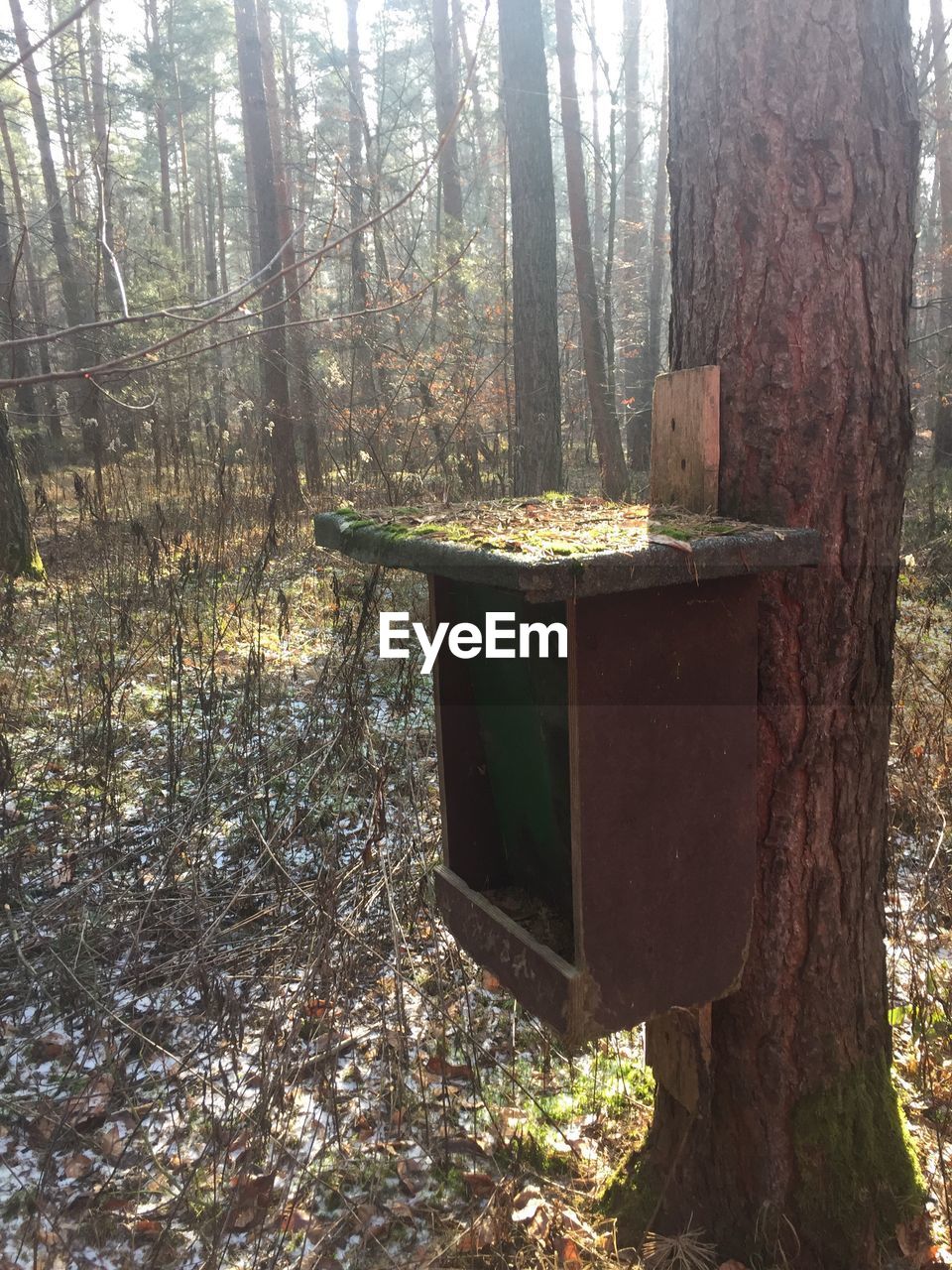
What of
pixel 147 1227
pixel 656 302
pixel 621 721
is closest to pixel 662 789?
pixel 621 721

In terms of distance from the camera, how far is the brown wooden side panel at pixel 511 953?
1.46m

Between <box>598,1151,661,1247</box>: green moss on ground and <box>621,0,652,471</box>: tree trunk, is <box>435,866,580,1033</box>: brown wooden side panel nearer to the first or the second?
<box>598,1151,661,1247</box>: green moss on ground

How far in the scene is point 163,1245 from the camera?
6.56 feet

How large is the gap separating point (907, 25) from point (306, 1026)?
9.44ft

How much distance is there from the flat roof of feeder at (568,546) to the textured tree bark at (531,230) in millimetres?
4709

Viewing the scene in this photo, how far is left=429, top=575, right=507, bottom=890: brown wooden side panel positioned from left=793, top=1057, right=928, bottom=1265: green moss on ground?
0.82m

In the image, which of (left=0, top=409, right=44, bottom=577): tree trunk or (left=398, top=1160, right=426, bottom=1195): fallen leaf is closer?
(left=398, top=1160, right=426, bottom=1195): fallen leaf

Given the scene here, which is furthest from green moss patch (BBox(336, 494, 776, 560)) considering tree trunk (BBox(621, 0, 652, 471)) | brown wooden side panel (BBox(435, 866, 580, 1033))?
tree trunk (BBox(621, 0, 652, 471))

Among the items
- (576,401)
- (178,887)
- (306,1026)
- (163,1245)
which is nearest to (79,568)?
(178,887)

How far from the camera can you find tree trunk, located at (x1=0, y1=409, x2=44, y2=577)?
6.43 metres

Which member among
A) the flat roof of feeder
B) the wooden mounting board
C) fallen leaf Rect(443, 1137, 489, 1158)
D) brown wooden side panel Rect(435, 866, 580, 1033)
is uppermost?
the wooden mounting board

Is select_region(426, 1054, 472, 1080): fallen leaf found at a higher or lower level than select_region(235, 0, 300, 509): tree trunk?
lower

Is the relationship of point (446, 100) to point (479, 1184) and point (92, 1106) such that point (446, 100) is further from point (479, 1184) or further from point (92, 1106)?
point (479, 1184)

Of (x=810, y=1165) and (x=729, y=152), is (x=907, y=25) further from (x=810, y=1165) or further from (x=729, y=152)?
(x=810, y=1165)
